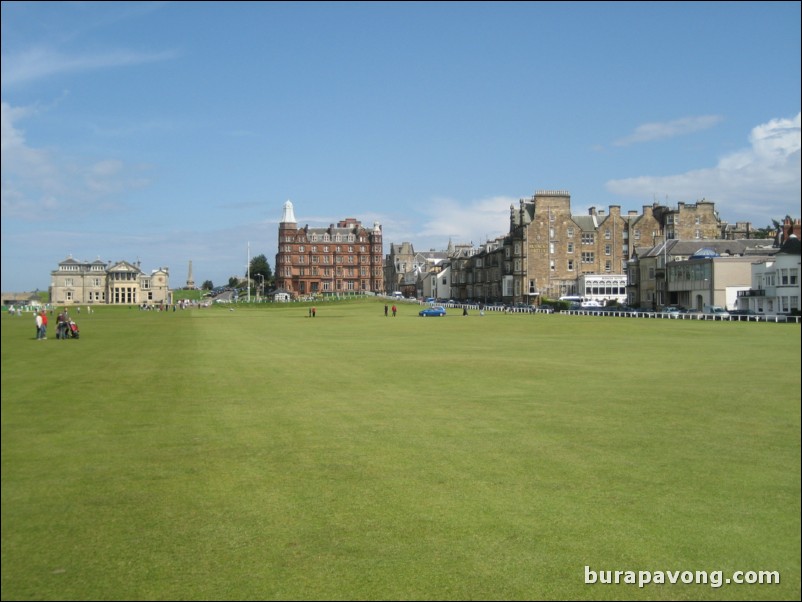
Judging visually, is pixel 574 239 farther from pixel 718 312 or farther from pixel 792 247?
pixel 792 247

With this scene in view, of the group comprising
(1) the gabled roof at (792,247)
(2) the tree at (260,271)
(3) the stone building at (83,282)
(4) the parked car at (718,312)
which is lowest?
(4) the parked car at (718,312)

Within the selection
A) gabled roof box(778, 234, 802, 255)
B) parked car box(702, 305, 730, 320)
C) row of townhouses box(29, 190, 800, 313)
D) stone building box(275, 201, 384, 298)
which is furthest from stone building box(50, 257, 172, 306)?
stone building box(275, 201, 384, 298)

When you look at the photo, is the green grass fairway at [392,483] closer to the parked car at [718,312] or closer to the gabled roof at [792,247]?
the parked car at [718,312]

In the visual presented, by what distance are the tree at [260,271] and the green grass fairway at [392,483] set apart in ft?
334

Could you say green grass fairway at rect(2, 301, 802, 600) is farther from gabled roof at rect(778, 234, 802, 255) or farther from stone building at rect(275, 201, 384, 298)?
stone building at rect(275, 201, 384, 298)

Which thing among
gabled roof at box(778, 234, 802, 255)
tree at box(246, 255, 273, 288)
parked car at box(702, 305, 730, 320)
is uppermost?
tree at box(246, 255, 273, 288)

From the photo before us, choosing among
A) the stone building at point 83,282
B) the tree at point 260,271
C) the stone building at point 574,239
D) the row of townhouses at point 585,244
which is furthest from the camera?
the tree at point 260,271

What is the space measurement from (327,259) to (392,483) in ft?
313

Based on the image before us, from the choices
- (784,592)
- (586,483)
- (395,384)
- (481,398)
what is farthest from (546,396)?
(784,592)

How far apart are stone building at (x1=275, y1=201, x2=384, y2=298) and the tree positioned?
11896 millimetres

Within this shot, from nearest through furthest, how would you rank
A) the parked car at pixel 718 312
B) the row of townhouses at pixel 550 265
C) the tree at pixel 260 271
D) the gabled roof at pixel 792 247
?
the gabled roof at pixel 792 247 < the row of townhouses at pixel 550 265 < the parked car at pixel 718 312 < the tree at pixel 260 271

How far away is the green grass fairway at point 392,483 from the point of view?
5367mm

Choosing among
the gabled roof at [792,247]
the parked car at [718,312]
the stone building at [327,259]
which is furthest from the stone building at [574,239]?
the gabled roof at [792,247]

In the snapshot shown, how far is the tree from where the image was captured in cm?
11444
